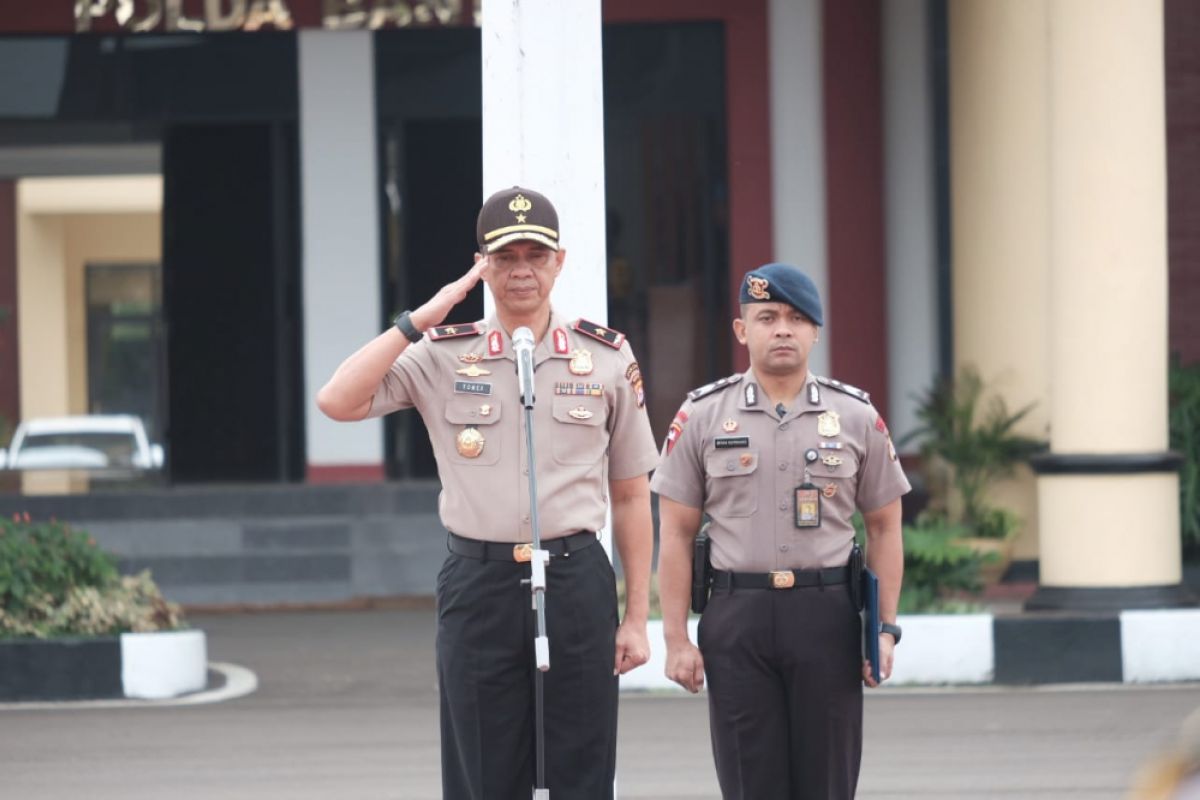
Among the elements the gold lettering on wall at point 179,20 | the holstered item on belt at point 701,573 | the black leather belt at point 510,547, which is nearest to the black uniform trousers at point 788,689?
the holstered item on belt at point 701,573

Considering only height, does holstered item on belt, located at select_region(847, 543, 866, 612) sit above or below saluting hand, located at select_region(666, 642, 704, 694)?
above

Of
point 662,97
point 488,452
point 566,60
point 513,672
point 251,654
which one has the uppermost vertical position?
point 662,97

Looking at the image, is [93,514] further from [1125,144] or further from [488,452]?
[488,452]

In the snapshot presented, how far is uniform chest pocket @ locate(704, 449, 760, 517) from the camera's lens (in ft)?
17.3

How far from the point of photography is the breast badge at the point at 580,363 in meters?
5.14

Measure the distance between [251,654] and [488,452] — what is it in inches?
280

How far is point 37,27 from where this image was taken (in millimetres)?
15750

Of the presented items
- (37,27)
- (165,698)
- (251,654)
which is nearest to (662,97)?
(37,27)

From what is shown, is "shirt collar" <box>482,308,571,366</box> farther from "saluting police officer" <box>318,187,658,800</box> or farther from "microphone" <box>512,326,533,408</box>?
"microphone" <box>512,326,533,408</box>

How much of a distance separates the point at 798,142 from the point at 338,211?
3.63m

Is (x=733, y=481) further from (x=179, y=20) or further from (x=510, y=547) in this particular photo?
(x=179, y=20)

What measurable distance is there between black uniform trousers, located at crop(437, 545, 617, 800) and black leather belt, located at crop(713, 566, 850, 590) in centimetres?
39

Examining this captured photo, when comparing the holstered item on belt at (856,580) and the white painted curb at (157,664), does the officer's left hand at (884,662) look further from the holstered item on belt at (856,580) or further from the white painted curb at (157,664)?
the white painted curb at (157,664)

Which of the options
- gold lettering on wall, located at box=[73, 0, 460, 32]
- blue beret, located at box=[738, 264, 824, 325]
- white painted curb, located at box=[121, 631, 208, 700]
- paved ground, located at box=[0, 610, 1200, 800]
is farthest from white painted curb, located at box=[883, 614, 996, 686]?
gold lettering on wall, located at box=[73, 0, 460, 32]
